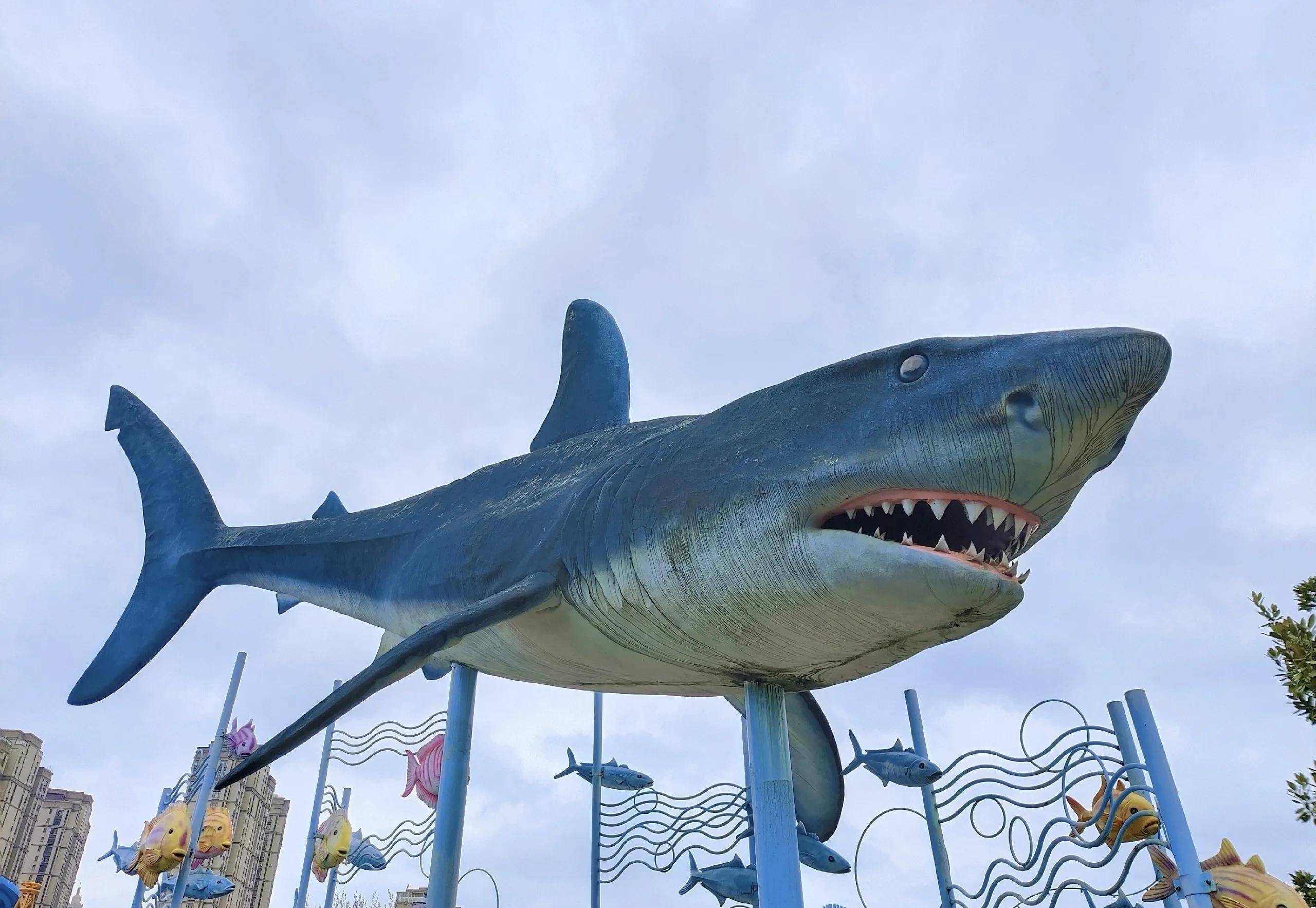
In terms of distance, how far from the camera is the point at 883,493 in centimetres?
362

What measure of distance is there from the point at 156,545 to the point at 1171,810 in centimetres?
743

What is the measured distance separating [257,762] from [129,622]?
3739mm

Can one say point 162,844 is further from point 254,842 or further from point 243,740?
point 254,842

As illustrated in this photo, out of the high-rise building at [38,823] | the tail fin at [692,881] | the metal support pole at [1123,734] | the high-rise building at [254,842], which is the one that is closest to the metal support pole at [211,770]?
the tail fin at [692,881]

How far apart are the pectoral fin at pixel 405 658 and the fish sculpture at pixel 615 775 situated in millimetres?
5883

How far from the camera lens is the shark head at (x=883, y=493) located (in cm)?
336

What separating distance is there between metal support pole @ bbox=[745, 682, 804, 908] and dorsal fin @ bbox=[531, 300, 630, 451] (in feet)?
7.84

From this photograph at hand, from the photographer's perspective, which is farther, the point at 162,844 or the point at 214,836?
the point at 214,836

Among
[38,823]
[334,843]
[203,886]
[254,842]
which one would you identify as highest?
[38,823]

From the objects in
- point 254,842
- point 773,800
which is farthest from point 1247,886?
point 254,842

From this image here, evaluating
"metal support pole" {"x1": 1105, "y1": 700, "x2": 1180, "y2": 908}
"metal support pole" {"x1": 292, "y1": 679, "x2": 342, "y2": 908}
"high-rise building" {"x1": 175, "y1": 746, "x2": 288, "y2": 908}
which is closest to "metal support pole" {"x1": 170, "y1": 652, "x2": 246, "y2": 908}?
"metal support pole" {"x1": 292, "y1": 679, "x2": 342, "y2": 908}

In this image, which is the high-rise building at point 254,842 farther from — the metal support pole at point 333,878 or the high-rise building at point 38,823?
the metal support pole at point 333,878

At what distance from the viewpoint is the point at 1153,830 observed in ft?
27.2

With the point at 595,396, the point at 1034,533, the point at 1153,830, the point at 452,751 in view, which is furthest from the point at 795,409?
the point at 1153,830
